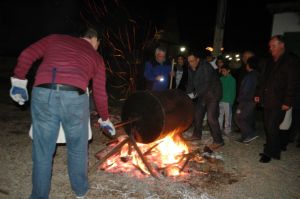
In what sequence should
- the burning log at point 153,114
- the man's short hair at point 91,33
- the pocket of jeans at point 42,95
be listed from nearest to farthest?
the pocket of jeans at point 42,95, the man's short hair at point 91,33, the burning log at point 153,114

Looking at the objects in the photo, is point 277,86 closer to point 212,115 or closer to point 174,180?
point 212,115

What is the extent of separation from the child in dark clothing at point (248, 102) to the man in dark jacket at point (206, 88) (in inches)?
32.6

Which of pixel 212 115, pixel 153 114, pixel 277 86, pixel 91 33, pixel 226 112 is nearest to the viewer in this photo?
pixel 91 33

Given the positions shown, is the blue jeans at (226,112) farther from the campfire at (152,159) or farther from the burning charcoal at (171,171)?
the burning charcoal at (171,171)

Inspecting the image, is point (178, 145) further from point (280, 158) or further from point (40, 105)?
point (40, 105)

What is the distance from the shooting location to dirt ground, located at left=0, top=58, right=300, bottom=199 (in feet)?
14.1

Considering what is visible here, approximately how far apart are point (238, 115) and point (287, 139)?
119cm

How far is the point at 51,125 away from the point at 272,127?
413 cm

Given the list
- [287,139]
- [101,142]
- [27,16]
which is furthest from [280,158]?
[27,16]

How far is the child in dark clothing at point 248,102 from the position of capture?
22.4 feet

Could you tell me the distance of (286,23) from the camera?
34.4 ft

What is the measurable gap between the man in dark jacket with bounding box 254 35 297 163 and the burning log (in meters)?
1.63

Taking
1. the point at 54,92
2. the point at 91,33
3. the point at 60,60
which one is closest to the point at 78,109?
the point at 54,92

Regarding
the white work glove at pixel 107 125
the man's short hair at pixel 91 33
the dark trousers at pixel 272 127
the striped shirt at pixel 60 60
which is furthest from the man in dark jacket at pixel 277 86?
the striped shirt at pixel 60 60
